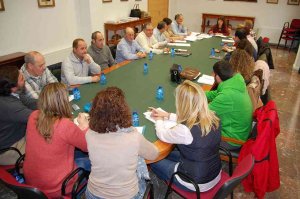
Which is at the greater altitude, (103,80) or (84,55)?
(84,55)

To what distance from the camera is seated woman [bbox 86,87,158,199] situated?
1483 millimetres

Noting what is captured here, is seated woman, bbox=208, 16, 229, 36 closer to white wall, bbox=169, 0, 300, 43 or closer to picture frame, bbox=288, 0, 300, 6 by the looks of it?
white wall, bbox=169, 0, 300, 43

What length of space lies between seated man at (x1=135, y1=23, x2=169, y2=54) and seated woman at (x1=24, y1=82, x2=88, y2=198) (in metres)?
2.97

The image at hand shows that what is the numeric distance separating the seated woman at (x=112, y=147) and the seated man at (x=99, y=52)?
244cm

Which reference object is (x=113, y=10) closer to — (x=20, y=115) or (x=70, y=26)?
(x=70, y=26)

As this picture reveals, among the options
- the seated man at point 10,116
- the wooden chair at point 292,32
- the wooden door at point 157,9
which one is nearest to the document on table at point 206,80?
the seated man at point 10,116

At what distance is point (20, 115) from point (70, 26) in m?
4.33

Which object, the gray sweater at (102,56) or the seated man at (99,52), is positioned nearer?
the seated man at (99,52)

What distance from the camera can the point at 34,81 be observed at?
9.35ft

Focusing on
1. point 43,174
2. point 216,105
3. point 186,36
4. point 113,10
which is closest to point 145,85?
point 216,105

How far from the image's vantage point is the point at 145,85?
9.77 feet

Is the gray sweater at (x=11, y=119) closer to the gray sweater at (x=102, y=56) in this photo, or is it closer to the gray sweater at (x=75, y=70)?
the gray sweater at (x=75, y=70)

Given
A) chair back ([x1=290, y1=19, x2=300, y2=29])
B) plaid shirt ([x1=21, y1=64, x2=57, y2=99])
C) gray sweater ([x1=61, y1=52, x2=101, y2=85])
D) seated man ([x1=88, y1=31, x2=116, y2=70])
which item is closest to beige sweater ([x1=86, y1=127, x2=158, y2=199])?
plaid shirt ([x1=21, y1=64, x2=57, y2=99])

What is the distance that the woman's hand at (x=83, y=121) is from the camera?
2.05 metres
